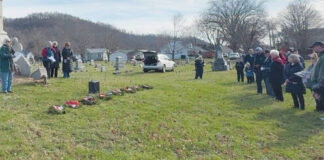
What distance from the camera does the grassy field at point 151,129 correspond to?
476cm

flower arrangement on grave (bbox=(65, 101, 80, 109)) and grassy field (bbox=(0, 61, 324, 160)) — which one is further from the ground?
flower arrangement on grave (bbox=(65, 101, 80, 109))

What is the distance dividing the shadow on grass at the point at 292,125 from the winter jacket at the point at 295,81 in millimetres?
635

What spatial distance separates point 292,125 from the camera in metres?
6.83

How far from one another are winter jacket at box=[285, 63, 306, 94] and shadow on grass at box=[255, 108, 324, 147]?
64 centimetres

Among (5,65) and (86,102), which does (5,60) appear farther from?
(86,102)

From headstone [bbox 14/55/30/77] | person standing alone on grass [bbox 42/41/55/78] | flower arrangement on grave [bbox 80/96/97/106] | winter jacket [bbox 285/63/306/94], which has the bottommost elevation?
flower arrangement on grave [bbox 80/96/97/106]

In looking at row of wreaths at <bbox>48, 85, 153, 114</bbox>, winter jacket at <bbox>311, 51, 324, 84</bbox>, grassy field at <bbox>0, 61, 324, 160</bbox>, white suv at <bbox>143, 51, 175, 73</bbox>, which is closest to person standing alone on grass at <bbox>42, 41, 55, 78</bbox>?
grassy field at <bbox>0, 61, 324, 160</bbox>

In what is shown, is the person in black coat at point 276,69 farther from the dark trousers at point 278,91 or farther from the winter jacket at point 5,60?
the winter jacket at point 5,60

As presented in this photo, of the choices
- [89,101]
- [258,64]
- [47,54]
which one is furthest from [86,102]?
[258,64]

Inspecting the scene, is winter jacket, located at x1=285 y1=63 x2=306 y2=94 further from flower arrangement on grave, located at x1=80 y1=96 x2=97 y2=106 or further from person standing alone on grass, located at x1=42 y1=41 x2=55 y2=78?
person standing alone on grass, located at x1=42 y1=41 x2=55 y2=78

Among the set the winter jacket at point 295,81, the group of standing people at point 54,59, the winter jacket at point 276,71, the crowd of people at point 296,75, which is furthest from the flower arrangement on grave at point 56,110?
the winter jacket at point 276,71

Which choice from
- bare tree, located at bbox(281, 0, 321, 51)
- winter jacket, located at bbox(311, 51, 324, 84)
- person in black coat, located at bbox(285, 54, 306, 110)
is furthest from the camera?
bare tree, located at bbox(281, 0, 321, 51)

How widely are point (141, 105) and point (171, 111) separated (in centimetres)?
85

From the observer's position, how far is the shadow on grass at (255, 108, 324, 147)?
5.83 meters
